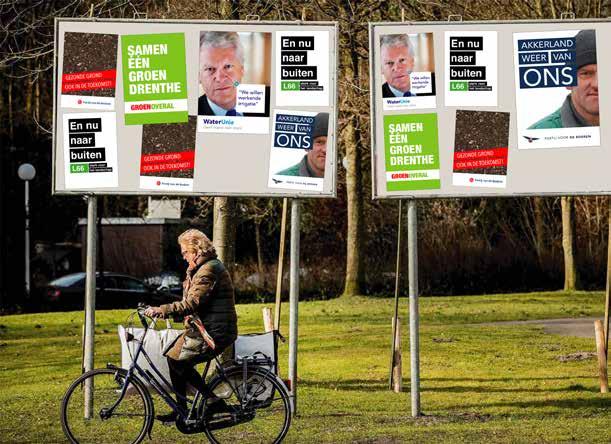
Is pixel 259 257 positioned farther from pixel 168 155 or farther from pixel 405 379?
pixel 168 155

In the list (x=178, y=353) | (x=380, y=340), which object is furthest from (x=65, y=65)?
(x=380, y=340)

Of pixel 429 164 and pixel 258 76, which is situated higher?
pixel 258 76

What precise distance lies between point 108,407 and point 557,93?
542cm

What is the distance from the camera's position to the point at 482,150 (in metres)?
12.6

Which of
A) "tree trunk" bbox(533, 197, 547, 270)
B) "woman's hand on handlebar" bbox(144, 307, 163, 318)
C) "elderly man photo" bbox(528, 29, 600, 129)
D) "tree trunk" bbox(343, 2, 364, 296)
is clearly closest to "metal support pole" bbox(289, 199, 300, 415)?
"woman's hand on handlebar" bbox(144, 307, 163, 318)

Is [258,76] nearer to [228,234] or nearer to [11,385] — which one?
[228,234]

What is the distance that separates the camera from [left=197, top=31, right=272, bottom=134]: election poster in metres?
12.4

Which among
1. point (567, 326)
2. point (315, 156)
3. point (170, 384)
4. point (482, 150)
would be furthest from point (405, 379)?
point (567, 326)

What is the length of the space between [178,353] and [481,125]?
416 cm

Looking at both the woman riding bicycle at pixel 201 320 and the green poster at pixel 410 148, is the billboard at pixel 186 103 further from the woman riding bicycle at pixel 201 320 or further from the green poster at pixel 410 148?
the woman riding bicycle at pixel 201 320

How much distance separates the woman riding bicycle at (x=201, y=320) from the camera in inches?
403

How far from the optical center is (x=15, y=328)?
27.1m

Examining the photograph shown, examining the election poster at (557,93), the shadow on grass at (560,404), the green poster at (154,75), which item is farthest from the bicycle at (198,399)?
the election poster at (557,93)

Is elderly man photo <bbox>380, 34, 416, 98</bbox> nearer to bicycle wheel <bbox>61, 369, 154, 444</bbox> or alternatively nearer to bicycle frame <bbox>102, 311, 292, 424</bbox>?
bicycle frame <bbox>102, 311, 292, 424</bbox>
